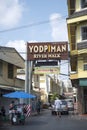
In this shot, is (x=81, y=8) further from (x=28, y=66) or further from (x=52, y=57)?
(x=28, y=66)

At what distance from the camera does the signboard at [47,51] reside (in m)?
40.2

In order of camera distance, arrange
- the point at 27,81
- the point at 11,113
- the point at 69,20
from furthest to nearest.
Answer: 1. the point at 27,81
2. the point at 69,20
3. the point at 11,113

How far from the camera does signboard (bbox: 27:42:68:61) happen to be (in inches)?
1585

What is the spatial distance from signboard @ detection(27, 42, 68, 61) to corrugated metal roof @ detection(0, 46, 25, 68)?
1.60 meters

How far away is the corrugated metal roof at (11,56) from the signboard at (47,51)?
1.60m

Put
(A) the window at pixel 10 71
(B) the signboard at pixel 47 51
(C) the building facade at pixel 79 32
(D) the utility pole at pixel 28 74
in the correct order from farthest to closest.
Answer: (D) the utility pole at pixel 28 74 → (A) the window at pixel 10 71 → (B) the signboard at pixel 47 51 → (C) the building facade at pixel 79 32

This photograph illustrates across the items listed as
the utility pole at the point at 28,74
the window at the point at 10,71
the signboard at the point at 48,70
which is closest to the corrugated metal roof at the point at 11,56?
the window at the point at 10,71

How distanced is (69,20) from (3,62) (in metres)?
7.87

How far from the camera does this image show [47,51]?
4100cm

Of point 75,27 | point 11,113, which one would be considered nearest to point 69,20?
point 75,27

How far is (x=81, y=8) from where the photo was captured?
123ft

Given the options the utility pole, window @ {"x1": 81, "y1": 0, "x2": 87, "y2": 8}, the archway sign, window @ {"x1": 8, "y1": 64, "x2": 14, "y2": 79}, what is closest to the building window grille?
window @ {"x1": 81, "y1": 0, "x2": 87, "y2": 8}

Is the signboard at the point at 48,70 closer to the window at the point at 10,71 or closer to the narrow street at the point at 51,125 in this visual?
the window at the point at 10,71

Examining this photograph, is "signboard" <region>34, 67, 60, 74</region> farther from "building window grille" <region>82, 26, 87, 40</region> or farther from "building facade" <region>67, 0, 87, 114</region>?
"building window grille" <region>82, 26, 87, 40</region>
